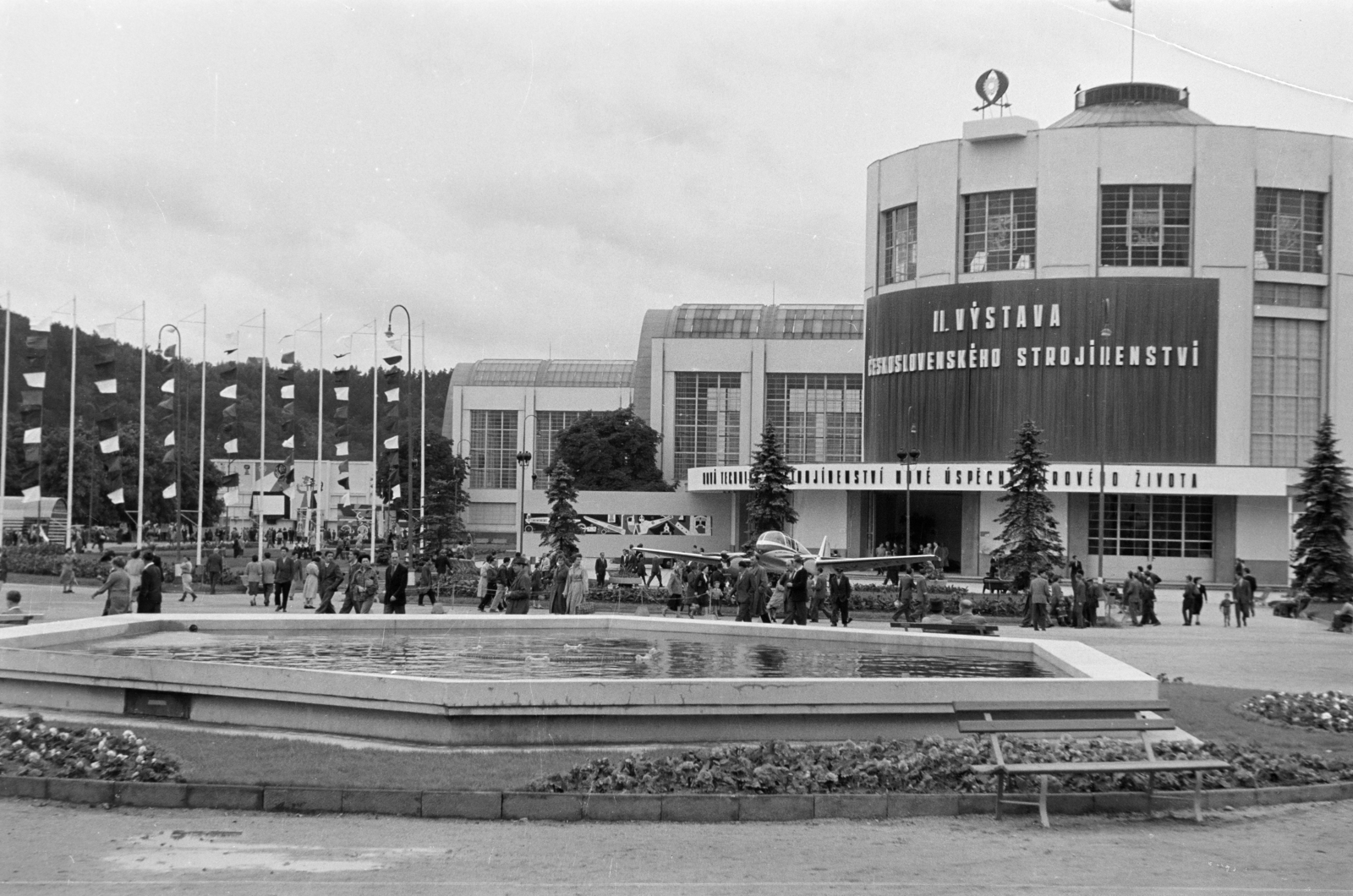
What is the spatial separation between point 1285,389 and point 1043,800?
6217 centimetres

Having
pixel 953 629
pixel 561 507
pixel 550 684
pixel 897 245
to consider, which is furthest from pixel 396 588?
pixel 897 245

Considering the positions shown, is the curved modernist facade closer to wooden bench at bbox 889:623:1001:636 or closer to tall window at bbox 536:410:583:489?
wooden bench at bbox 889:623:1001:636

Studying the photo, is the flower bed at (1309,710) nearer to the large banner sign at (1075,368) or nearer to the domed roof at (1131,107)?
the large banner sign at (1075,368)

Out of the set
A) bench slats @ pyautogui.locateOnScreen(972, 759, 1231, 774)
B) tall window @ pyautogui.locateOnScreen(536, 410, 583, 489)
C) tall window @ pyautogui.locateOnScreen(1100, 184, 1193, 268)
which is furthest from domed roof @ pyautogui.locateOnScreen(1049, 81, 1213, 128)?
bench slats @ pyautogui.locateOnScreen(972, 759, 1231, 774)

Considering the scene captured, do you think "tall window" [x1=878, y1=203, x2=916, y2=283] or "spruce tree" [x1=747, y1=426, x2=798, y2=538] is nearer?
"spruce tree" [x1=747, y1=426, x2=798, y2=538]

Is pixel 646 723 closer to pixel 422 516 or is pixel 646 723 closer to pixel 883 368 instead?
pixel 422 516

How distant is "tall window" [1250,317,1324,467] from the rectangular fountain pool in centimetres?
5235

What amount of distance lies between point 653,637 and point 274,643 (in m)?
5.62

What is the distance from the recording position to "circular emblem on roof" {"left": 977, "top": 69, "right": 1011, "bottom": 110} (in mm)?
71875

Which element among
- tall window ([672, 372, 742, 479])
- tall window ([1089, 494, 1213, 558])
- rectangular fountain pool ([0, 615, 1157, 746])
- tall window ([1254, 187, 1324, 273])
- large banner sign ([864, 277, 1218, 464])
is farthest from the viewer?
tall window ([672, 372, 742, 479])

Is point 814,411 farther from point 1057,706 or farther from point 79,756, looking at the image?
point 79,756

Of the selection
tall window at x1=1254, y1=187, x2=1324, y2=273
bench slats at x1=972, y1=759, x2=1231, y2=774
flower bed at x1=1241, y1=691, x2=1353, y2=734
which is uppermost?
tall window at x1=1254, y1=187, x2=1324, y2=273

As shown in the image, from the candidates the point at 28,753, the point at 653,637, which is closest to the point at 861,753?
the point at 28,753

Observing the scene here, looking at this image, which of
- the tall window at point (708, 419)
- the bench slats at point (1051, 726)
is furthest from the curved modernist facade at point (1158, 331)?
the bench slats at point (1051, 726)
